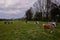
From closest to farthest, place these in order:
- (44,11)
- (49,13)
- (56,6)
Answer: (44,11) < (49,13) < (56,6)

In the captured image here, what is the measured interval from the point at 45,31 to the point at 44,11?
12834 mm

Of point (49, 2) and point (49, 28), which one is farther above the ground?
point (49, 2)

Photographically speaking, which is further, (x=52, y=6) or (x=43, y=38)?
(x=52, y=6)

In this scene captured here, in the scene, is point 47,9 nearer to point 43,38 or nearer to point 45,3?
point 45,3

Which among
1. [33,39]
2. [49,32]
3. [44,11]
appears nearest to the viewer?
[33,39]

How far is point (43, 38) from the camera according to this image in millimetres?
9711

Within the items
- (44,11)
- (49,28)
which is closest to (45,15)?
(44,11)

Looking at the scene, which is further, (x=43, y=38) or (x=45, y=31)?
(x=45, y=31)

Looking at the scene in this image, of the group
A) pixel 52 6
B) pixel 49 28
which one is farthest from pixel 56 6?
pixel 49 28

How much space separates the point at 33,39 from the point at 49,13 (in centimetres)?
1743

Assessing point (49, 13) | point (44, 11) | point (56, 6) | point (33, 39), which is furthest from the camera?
point (56, 6)

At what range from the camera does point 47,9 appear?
25.4 meters

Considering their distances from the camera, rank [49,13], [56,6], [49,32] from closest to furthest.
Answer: [49,32] → [49,13] → [56,6]

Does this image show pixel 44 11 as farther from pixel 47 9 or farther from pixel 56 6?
pixel 56 6
